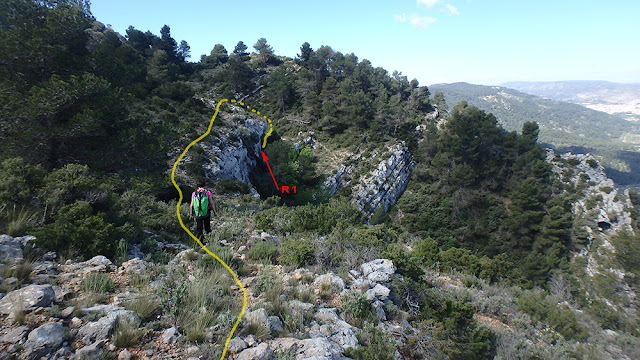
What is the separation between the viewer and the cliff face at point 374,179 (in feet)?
112

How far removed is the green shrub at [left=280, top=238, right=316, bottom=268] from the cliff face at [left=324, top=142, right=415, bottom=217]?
26.8m

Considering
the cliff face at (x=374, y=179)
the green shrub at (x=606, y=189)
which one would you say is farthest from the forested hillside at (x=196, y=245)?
the green shrub at (x=606, y=189)

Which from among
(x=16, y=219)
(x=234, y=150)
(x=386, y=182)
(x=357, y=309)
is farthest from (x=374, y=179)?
(x=16, y=219)

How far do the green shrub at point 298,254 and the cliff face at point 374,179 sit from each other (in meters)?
26.8

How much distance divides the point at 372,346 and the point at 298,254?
273cm

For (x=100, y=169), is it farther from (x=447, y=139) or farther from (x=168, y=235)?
(x=447, y=139)

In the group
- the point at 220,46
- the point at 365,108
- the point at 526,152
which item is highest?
the point at 220,46

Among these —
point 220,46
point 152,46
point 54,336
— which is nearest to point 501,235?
point 54,336

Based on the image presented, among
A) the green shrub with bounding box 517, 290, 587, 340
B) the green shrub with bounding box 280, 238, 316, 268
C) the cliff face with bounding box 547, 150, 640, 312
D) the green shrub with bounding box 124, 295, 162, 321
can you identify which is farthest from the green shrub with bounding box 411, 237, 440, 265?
the cliff face with bounding box 547, 150, 640, 312

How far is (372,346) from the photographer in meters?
3.22

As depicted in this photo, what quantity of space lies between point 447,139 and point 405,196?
32.6 ft

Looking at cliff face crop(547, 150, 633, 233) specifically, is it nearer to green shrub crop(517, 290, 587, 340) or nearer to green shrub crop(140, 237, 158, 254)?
green shrub crop(517, 290, 587, 340)

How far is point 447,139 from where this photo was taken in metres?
38.3

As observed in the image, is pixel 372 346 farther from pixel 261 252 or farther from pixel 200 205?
pixel 200 205
